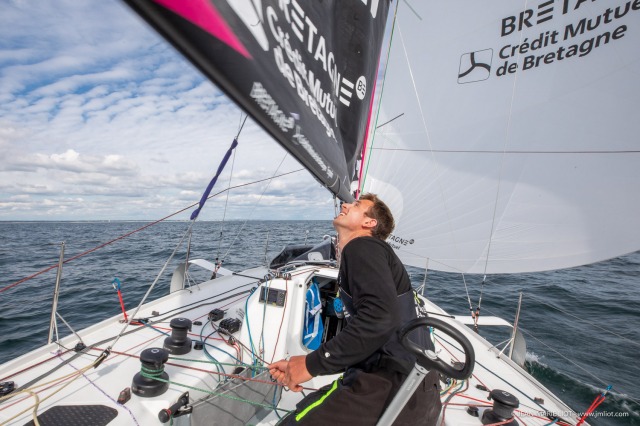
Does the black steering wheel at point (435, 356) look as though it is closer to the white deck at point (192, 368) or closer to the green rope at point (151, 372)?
the white deck at point (192, 368)

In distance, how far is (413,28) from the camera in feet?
15.0

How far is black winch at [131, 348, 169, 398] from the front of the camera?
1.90m

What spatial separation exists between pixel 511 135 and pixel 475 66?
1.04m

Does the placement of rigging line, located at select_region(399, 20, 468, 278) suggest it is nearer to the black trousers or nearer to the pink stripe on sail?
the black trousers

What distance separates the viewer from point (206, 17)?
714 millimetres

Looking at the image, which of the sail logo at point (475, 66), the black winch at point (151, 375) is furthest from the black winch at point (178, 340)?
the sail logo at point (475, 66)

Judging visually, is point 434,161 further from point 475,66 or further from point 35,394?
point 35,394

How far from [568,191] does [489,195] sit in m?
0.79

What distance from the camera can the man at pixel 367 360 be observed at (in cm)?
119

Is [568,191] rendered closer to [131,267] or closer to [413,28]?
[413,28]

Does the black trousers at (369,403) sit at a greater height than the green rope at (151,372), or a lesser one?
greater

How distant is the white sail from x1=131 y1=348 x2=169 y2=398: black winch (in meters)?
3.43

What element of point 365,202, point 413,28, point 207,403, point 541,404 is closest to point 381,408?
point 365,202

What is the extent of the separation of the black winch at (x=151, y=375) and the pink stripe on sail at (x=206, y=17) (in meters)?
1.88
